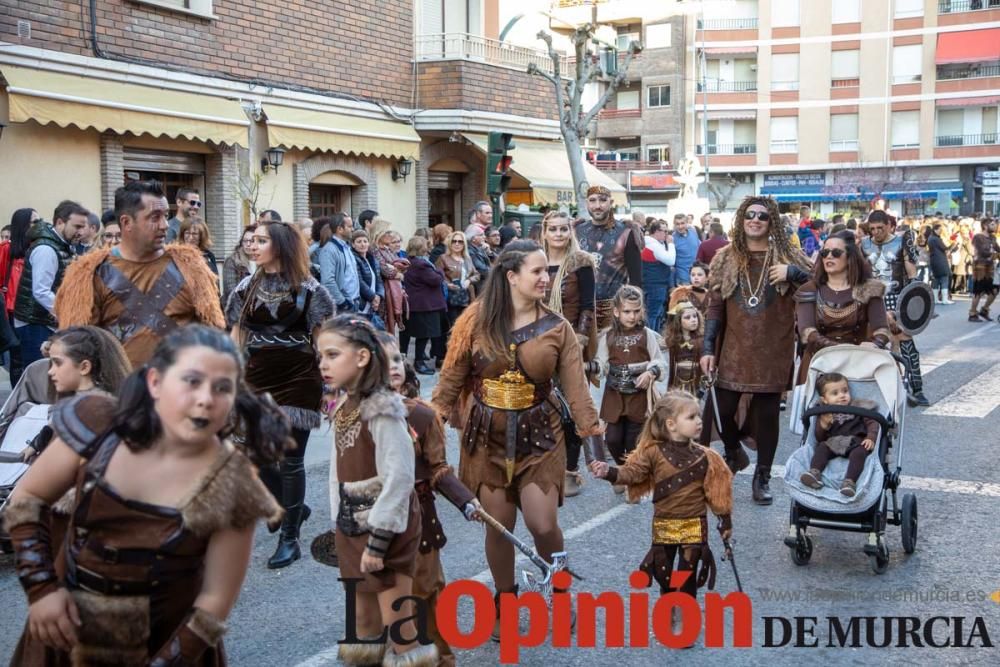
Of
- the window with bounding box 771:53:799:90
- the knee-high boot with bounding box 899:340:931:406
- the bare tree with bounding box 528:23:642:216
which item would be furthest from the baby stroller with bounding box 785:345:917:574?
the window with bounding box 771:53:799:90

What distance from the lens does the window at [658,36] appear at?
58625 millimetres

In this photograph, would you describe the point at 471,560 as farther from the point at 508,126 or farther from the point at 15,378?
the point at 508,126

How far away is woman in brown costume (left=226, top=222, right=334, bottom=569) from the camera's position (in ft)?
19.5

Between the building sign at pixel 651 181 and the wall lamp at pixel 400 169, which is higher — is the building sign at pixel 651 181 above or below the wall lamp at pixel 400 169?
above

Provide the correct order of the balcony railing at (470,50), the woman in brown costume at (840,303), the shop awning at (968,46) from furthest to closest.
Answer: the shop awning at (968,46), the balcony railing at (470,50), the woman in brown costume at (840,303)

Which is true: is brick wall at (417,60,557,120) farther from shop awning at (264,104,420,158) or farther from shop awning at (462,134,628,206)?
shop awning at (264,104,420,158)

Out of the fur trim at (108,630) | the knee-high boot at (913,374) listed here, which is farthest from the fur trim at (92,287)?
the knee-high boot at (913,374)

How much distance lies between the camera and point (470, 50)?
20172mm

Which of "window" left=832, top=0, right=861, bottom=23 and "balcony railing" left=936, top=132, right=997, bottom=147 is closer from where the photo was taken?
"balcony railing" left=936, top=132, right=997, bottom=147

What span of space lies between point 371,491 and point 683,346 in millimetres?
4759

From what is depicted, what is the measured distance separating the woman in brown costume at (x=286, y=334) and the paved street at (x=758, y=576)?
0.42 metres

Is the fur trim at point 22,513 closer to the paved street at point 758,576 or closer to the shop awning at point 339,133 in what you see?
the paved street at point 758,576

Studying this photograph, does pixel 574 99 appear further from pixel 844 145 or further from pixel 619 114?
pixel 619 114

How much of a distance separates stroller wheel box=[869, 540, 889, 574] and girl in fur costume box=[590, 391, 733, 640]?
1110 mm
